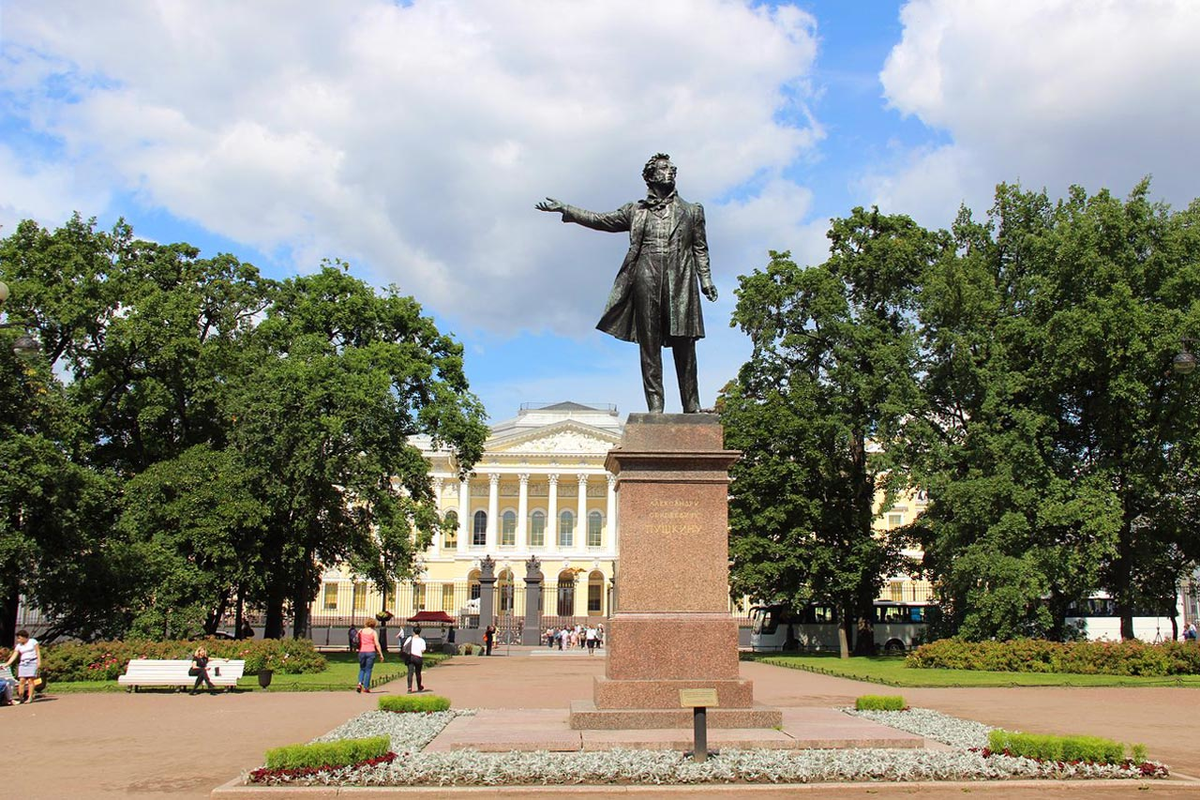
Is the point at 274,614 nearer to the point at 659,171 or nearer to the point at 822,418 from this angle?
the point at 822,418

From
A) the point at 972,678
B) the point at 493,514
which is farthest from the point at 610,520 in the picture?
the point at 972,678

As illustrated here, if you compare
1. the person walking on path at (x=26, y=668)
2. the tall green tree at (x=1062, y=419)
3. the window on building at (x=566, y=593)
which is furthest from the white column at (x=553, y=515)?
the person walking on path at (x=26, y=668)

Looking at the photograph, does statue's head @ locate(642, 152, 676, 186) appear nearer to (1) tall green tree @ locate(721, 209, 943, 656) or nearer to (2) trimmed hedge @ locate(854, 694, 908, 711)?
(2) trimmed hedge @ locate(854, 694, 908, 711)

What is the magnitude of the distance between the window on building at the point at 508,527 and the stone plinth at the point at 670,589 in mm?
76817

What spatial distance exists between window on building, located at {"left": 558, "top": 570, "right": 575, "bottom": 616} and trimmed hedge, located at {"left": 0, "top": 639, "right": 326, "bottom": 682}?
5634cm

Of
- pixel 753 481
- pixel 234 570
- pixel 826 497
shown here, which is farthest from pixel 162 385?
pixel 826 497

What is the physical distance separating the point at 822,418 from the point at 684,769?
91.7 feet

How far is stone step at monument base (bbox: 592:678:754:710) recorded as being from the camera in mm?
11016

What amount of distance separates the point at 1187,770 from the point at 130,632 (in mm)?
25875

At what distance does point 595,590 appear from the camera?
275 feet

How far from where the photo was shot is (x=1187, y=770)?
10750 mm

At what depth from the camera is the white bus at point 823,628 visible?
141 feet

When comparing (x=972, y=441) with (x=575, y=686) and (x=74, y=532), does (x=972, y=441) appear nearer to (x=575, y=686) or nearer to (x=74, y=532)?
(x=575, y=686)

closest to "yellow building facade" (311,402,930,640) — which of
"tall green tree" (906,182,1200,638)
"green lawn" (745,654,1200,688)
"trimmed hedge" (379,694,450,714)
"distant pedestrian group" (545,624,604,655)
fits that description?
"distant pedestrian group" (545,624,604,655)
